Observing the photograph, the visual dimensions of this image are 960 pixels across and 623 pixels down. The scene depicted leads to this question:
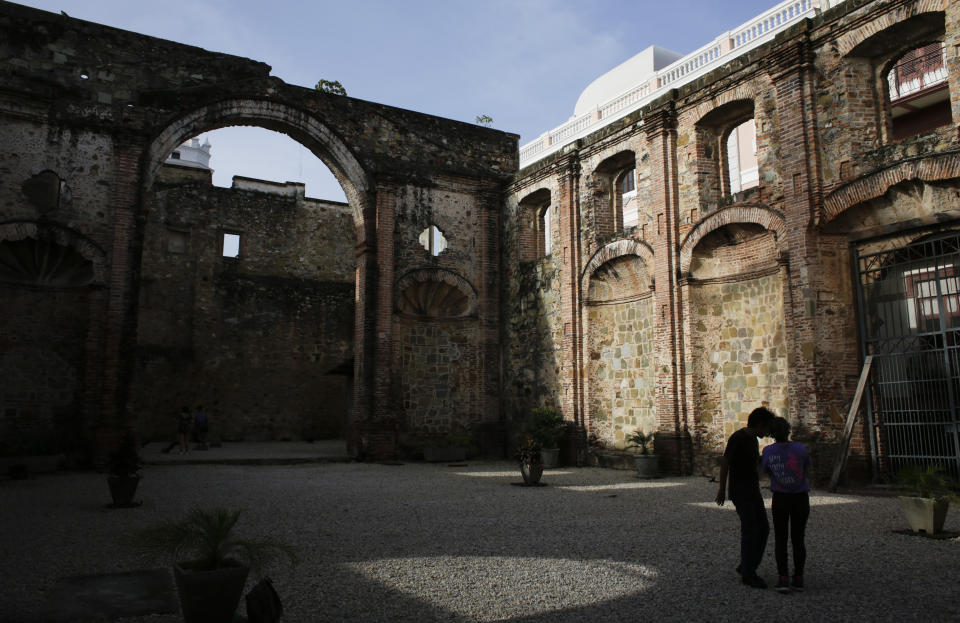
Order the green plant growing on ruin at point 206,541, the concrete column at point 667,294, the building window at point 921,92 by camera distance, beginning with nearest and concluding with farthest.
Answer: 1. the green plant growing on ruin at point 206,541
2. the concrete column at point 667,294
3. the building window at point 921,92

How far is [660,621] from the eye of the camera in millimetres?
4211

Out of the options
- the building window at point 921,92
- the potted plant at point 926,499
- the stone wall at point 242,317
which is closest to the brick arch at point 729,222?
the potted plant at point 926,499

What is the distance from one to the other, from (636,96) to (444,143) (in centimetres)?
927

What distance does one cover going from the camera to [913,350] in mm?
9586

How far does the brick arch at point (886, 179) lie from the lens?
8.97 metres

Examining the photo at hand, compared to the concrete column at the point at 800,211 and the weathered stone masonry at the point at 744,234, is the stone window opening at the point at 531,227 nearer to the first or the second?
the weathered stone masonry at the point at 744,234

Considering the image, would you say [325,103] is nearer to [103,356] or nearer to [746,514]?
[103,356]

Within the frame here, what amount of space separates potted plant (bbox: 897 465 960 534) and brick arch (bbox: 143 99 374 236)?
41.8ft

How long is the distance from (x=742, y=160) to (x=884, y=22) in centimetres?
1649

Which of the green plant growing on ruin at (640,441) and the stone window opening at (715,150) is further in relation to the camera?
the green plant growing on ruin at (640,441)

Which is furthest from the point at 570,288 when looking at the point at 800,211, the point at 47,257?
the point at 47,257

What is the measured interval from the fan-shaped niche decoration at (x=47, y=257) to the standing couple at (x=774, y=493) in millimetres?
13044

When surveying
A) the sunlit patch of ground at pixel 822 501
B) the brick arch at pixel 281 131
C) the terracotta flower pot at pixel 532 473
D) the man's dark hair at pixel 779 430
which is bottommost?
the sunlit patch of ground at pixel 822 501

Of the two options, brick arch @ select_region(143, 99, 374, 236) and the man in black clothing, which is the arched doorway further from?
the man in black clothing
